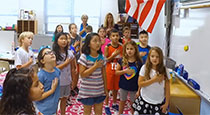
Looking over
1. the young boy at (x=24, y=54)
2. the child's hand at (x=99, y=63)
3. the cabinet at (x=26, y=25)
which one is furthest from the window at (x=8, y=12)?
the child's hand at (x=99, y=63)

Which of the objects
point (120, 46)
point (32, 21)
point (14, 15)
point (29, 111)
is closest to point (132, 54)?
point (120, 46)

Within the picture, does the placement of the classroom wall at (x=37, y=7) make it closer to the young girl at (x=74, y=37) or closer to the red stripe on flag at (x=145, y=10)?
the young girl at (x=74, y=37)

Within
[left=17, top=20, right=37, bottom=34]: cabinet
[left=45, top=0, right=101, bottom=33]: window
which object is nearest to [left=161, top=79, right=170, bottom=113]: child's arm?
[left=45, top=0, right=101, bottom=33]: window

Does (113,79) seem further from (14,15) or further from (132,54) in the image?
(14,15)

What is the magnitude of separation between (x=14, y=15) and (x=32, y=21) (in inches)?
40.1

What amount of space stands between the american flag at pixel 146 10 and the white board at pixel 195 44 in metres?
0.29

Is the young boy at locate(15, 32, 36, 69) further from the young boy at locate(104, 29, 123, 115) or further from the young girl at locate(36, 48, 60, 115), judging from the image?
the young boy at locate(104, 29, 123, 115)

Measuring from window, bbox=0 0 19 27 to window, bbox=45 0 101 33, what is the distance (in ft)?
3.64

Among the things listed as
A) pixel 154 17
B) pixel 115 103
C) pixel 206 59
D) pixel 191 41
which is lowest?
pixel 115 103

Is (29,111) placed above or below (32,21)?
below

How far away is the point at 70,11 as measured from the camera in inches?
256

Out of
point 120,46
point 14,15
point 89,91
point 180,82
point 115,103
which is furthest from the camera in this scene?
point 14,15

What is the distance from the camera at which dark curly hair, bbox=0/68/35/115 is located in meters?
1.19

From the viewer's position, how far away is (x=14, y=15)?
6.80 m
